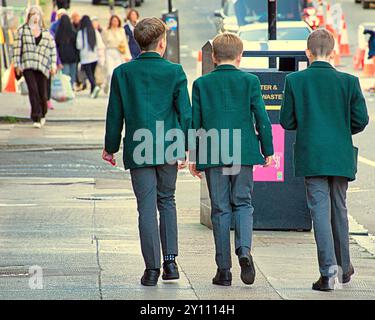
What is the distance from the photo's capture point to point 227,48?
28.4 ft

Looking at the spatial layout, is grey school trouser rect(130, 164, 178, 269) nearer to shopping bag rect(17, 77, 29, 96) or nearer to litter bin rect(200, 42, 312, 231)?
litter bin rect(200, 42, 312, 231)

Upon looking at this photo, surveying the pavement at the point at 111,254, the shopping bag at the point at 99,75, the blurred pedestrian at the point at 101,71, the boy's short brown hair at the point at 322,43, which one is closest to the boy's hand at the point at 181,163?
the pavement at the point at 111,254

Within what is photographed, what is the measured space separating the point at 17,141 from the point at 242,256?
1054 cm

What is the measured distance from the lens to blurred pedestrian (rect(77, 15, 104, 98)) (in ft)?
89.2

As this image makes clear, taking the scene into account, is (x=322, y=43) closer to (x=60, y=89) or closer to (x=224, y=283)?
(x=224, y=283)

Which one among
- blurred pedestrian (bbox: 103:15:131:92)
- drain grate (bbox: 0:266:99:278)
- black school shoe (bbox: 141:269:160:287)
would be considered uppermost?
black school shoe (bbox: 141:269:160:287)

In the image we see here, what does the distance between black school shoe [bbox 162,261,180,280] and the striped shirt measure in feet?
39.5

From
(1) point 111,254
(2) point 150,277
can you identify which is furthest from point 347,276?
(1) point 111,254

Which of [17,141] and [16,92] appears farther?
A: [16,92]

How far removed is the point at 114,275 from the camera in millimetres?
8805

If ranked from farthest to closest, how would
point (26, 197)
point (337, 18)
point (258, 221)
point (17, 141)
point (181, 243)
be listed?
point (337, 18) < point (17, 141) < point (26, 197) < point (258, 221) < point (181, 243)

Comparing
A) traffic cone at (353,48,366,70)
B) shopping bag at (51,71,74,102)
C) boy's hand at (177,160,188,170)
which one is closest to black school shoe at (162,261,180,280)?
boy's hand at (177,160,188,170)
